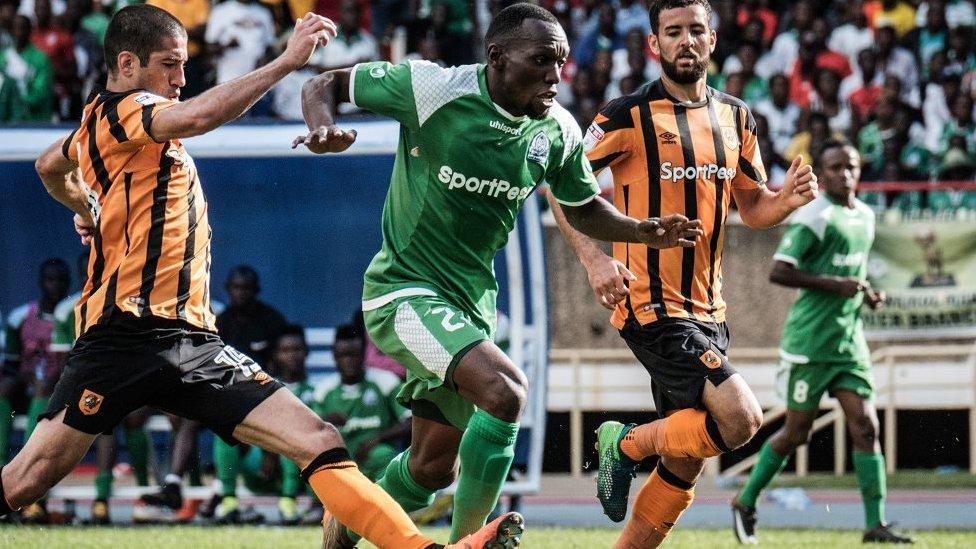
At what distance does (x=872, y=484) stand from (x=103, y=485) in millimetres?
5114

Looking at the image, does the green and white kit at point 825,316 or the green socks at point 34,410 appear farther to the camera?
the green socks at point 34,410

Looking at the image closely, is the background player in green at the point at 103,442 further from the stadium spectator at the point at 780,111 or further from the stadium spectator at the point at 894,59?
the stadium spectator at the point at 894,59

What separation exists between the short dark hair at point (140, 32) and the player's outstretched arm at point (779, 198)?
2710mm

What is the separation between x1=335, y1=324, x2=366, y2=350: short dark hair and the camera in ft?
33.0

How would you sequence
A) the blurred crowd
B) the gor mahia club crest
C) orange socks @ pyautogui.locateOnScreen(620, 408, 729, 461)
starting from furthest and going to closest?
the blurred crowd < orange socks @ pyautogui.locateOnScreen(620, 408, 729, 461) < the gor mahia club crest

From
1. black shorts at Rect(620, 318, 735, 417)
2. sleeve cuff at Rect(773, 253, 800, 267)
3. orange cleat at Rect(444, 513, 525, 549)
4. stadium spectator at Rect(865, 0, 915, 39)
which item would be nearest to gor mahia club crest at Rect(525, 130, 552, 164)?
black shorts at Rect(620, 318, 735, 417)

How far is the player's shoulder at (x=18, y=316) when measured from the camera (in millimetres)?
10117

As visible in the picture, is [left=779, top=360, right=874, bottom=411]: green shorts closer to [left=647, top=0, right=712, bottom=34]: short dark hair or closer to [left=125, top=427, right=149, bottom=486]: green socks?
[left=647, top=0, right=712, bottom=34]: short dark hair

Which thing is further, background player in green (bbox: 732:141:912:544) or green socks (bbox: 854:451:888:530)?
background player in green (bbox: 732:141:912:544)

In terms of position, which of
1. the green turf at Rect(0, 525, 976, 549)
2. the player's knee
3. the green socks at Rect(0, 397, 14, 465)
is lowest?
the green turf at Rect(0, 525, 976, 549)

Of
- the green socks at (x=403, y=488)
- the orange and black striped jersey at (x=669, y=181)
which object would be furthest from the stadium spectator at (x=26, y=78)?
the green socks at (x=403, y=488)

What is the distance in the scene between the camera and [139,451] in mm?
10023

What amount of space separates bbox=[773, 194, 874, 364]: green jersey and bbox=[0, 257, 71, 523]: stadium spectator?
16.4 feet

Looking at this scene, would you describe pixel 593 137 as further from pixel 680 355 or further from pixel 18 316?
pixel 18 316
